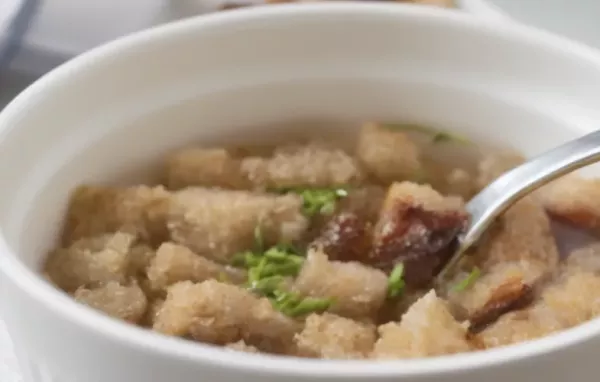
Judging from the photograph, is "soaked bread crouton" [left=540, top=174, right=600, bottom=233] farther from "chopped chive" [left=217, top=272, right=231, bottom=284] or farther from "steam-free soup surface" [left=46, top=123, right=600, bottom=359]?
"chopped chive" [left=217, top=272, right=231, bottom=284]

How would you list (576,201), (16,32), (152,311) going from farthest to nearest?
(16,32)
(576,201)
(152,311)

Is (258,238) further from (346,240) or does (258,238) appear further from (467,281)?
(467,281)

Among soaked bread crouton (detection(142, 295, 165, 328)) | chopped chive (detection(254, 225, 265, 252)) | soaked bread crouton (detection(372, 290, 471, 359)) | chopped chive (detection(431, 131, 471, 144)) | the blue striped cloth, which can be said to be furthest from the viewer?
the blue striped cloth

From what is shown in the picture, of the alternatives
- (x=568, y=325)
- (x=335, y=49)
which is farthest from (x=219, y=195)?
(x=568, y=325)

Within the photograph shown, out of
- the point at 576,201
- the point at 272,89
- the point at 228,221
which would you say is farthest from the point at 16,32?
the point at 576,201

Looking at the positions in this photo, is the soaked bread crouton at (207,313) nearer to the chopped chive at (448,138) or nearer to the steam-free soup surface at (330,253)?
the steam-free soup surface at (330,253)

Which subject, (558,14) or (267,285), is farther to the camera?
(558,14)

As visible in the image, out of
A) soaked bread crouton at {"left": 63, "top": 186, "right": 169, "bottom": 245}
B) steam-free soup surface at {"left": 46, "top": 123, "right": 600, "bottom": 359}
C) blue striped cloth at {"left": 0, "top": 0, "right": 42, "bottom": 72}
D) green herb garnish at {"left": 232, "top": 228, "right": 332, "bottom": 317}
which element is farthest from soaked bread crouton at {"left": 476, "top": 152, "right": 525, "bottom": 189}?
blue striped cloth at {"left": 0, "top": 0, "right": 42, "bottom": 72}
